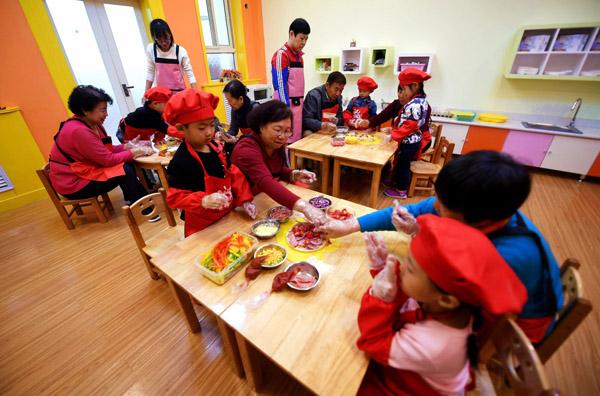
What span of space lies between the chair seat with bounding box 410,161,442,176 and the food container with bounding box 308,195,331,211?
2.02 m

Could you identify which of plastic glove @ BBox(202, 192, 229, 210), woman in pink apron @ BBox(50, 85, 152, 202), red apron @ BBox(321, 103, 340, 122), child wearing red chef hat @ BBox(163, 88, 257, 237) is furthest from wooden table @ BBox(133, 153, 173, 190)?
red apron @ BBox(321, 103, 340, 122)

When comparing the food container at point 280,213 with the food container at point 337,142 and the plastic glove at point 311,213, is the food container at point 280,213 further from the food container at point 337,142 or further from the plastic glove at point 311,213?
the food container at point 337,142

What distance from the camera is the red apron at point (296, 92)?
3.49m

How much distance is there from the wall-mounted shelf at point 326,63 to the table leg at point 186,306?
204 inches

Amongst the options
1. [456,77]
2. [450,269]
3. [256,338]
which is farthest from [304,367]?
[456,77]

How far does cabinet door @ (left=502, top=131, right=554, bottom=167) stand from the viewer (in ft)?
12.0

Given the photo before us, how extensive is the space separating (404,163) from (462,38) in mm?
2694

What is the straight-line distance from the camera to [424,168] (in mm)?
3209

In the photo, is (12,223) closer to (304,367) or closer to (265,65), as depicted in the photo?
(304,367)

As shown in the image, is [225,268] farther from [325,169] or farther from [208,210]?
[325,169]

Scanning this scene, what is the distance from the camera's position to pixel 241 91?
122 inches

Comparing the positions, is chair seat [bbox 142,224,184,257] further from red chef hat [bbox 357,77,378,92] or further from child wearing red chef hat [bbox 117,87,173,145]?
red chef hat [bbox 357,77,378,92]

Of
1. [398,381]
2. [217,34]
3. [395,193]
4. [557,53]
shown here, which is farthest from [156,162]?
[557,53]

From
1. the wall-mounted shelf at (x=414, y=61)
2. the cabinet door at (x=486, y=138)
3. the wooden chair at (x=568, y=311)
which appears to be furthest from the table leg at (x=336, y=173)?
the wall-mounted shelf at (x=414, y=61)
